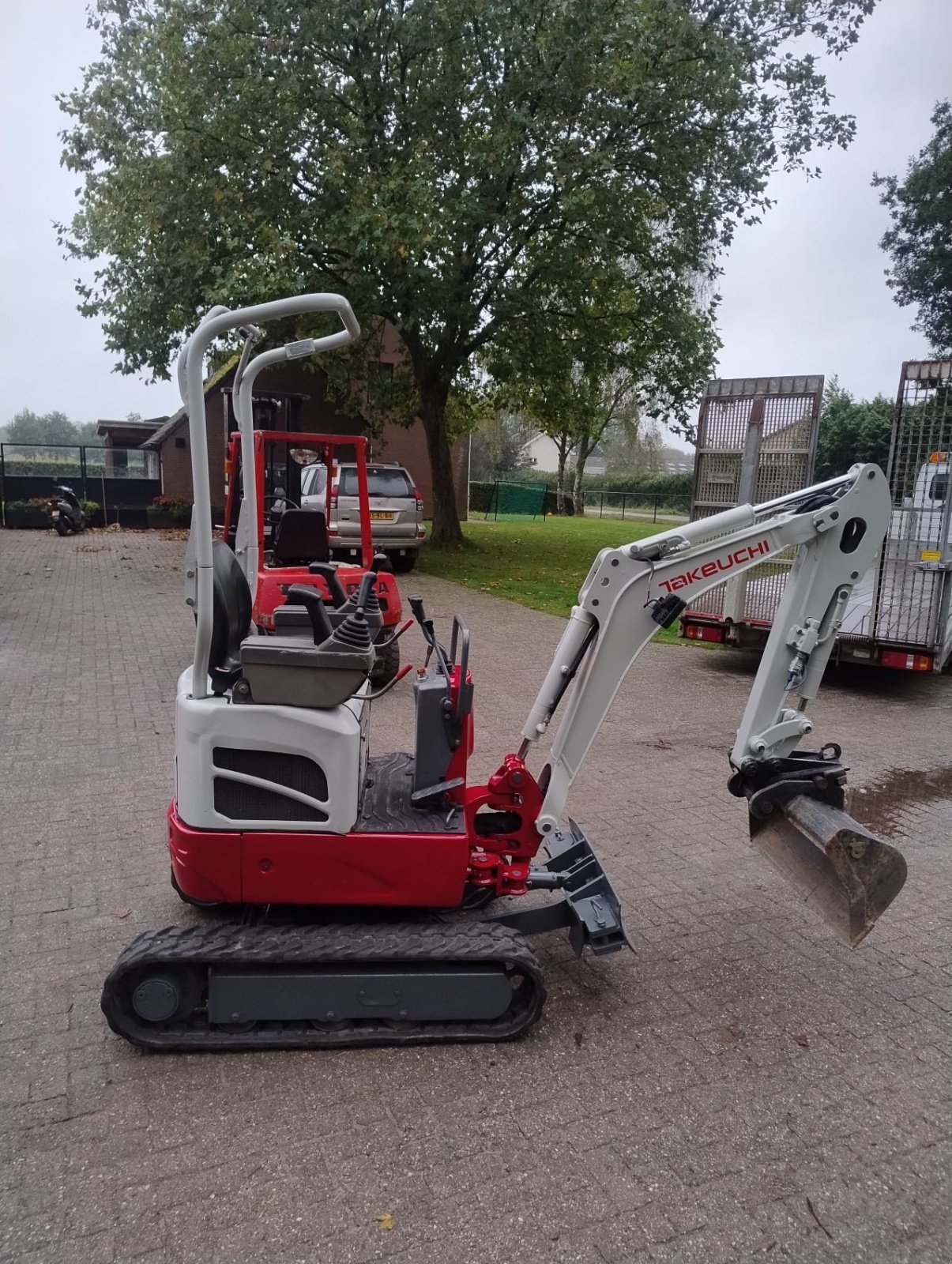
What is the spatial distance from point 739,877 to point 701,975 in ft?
3.62

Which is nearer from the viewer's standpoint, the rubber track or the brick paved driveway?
the brick paved driveway

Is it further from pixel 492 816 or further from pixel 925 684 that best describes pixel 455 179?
pixel 492 816

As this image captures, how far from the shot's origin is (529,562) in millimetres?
20172

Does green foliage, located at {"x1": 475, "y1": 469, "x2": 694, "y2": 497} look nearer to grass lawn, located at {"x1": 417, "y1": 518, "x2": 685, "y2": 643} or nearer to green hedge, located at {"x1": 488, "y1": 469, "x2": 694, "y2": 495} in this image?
green hedge, located at {"x1": 488, "y1": 469, "x2": 694, "y2": 495}

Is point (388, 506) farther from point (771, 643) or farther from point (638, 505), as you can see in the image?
point (638, 505)

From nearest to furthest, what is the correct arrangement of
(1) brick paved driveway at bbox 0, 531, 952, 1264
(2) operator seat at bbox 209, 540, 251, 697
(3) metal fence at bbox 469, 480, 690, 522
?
(1) brick paved driveway at bbox 0, 531, 952, 1264 < (2) operator seat at bbox 209, 540, 251, 697 < (3) metal fence at bbox 469, 480, 690, 522

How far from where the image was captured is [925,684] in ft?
31.9

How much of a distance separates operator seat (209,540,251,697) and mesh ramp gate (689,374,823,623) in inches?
239

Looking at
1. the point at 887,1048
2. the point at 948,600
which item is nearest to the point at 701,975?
the point at 887,1048

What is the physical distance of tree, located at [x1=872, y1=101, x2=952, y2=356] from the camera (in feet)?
78.5

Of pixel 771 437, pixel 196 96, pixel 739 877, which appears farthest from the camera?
pixel 196 96

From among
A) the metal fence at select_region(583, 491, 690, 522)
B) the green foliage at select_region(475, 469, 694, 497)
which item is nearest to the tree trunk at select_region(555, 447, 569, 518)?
the metal fence at select_region(583, 491, 690, 522)

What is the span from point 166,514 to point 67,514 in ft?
11.4

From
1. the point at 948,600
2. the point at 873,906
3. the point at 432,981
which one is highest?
the point at 948,600
